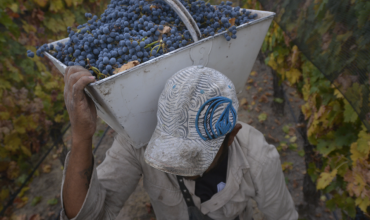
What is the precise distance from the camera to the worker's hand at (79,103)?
32.9 inches

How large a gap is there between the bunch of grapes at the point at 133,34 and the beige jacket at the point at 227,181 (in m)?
0.58

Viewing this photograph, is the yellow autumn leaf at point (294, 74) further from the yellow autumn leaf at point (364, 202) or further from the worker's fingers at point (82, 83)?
the worker's fingers at point (82, 83)

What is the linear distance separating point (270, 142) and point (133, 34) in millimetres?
3318

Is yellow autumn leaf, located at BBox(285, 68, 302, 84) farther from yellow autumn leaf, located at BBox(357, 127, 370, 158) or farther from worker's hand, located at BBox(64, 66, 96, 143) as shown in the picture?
worker's hand, located at BBox(64, 66, 96, 143)

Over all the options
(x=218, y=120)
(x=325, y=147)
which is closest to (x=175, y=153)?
(x=218, y=120)

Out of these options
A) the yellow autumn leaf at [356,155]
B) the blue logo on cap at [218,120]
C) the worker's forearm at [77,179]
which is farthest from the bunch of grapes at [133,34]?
the yellow autumn leaf at [356,155]

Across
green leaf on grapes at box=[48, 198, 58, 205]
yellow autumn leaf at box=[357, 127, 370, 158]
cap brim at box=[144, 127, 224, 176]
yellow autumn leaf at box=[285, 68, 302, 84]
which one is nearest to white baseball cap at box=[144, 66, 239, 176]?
cap brim at box=[144, 127, 224, 176]

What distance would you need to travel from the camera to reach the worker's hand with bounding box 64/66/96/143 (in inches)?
32.9

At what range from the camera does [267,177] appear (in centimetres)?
138

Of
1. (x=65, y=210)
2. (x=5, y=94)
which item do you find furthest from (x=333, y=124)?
(x=5, y=94)

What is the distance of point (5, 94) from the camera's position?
2.89 m

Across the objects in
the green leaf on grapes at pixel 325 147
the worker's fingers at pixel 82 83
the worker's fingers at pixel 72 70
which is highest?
the worker's fingers at pixel 72 70

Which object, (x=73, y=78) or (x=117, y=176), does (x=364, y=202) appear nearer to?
(x=117, y=176)

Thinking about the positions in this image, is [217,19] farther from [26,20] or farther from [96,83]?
[26,20]
